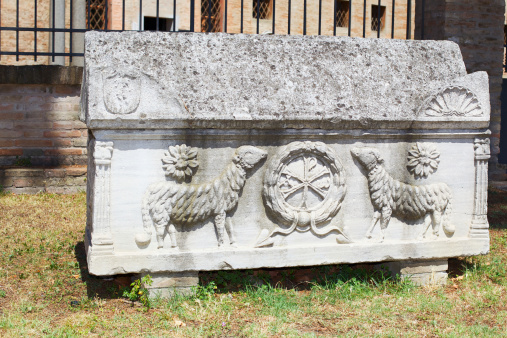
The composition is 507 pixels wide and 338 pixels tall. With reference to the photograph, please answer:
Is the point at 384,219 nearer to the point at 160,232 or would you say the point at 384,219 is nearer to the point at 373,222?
the point at 373,222

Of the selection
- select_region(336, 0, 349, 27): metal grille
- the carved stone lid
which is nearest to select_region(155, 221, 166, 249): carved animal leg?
the carved stone lid

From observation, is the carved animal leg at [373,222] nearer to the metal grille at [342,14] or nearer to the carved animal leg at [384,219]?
the carved animal leg at [384,219]

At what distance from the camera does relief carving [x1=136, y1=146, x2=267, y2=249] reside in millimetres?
3277

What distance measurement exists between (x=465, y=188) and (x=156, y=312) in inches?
80.7

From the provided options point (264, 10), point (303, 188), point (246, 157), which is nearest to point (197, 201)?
point (246, 157)

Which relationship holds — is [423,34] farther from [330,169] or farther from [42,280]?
[42,280]

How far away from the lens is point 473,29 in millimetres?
7324

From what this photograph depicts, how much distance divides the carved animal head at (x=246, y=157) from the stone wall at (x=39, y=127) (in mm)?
3336

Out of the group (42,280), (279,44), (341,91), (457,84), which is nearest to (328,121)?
(341,91)

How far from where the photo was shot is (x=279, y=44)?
3594 millimetres

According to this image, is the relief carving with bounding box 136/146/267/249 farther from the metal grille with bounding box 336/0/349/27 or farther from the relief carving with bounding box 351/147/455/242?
the metal grille with bounding box 336/0/349/27

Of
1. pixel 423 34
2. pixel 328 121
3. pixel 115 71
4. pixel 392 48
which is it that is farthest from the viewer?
pixel 423 34

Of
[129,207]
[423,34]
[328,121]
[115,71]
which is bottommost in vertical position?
[129,207]

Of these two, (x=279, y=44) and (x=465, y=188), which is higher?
(x=279, y=44)
